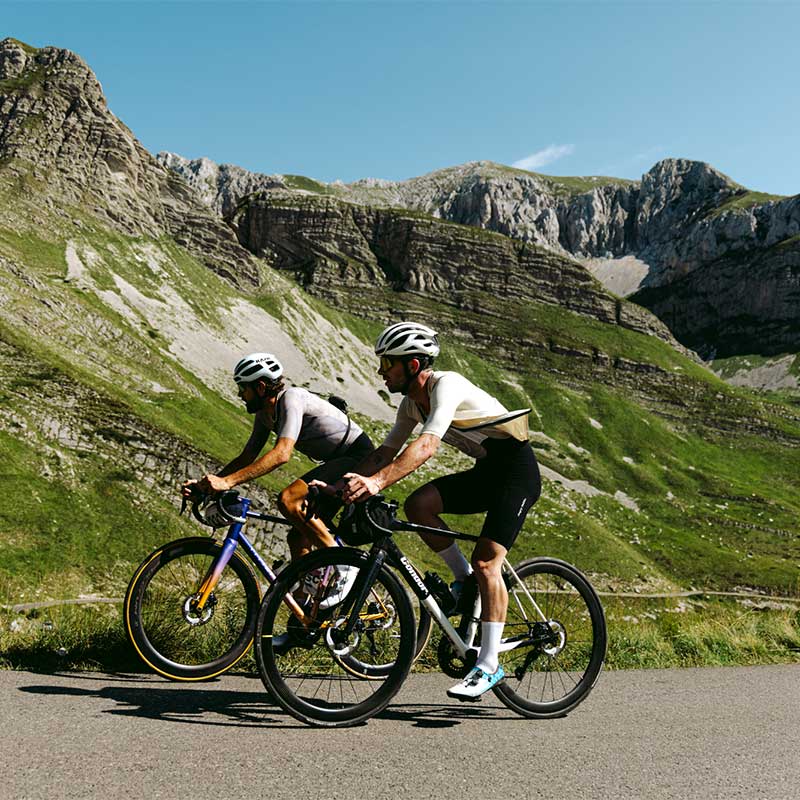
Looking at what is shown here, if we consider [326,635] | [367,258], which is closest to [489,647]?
[326,635]

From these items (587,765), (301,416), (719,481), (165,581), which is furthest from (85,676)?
(719,481)

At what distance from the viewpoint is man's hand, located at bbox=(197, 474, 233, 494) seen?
6.73 m

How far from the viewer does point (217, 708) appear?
542 cm

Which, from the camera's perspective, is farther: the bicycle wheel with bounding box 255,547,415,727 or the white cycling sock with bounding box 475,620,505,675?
the white cycling sock with bounding box 475,620,505,675

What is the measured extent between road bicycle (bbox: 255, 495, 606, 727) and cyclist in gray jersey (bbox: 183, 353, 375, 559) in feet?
3.20

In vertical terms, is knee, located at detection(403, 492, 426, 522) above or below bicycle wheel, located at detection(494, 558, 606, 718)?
above

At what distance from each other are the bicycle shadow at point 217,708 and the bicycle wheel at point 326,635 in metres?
0.27

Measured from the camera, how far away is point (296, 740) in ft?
15.3

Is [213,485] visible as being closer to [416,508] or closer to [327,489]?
[327,489]

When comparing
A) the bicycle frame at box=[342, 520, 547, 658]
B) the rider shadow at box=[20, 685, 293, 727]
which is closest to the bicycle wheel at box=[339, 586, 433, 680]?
the bicycle frame at box=[342, 520, 547, 658]

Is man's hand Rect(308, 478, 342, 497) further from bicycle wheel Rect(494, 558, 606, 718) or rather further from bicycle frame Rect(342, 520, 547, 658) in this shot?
bicycle wheel Rect(494, 558, 606, 718)

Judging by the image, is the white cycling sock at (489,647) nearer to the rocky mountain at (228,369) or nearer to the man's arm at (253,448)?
the man's arm at (253,448)

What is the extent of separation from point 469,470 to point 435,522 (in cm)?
84

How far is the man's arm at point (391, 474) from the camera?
5.36 m
